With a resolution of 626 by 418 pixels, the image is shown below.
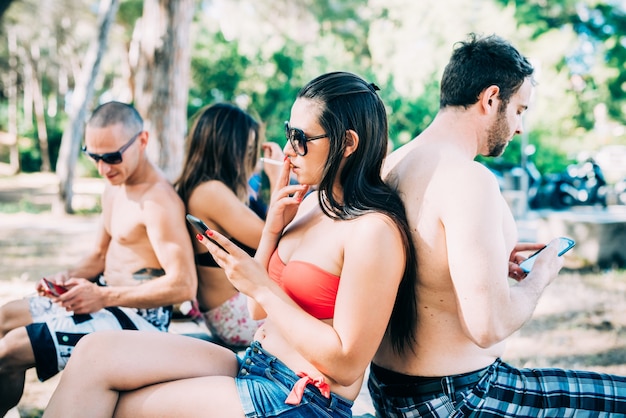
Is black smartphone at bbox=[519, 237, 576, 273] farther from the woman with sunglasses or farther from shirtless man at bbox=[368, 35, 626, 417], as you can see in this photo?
the woman with sunglasses

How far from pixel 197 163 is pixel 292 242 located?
1436 mm

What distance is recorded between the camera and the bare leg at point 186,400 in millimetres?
1814

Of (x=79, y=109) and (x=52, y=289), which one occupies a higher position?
(x=52, y=289)

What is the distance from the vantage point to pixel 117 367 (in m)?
1.91

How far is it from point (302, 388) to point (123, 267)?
5.82ft

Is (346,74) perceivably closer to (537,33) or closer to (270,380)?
(270,380)

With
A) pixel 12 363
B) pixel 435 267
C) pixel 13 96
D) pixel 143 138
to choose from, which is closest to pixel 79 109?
pixel 143 138

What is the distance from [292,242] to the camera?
83.1 inches

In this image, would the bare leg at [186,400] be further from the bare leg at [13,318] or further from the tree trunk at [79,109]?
the tree trunk at [79,109]

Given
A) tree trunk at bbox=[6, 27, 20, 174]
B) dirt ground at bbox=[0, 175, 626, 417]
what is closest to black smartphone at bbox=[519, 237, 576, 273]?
dirt ground at bbox=[0, 175, 626, 417]

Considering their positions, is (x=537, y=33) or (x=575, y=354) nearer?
(x=575, y=354)

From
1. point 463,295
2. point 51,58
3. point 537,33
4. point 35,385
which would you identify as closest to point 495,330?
point 463,295

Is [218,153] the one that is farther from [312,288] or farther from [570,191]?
[570,191]

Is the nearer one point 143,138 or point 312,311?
point 312,311
